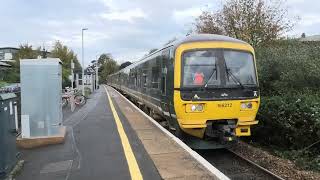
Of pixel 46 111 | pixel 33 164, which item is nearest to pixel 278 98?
pixel 46 111

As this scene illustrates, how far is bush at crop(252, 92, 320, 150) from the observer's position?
11375mm

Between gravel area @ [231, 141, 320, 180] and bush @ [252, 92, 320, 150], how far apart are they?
3.11 feet

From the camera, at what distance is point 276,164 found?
10.7 m

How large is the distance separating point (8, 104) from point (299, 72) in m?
9.13

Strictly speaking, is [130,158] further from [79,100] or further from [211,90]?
[79,100]

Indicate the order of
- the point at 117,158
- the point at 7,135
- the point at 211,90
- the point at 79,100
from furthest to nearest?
the point at 79,100 → the point at 211,90 → the point at 117,158 → the point at 7,135

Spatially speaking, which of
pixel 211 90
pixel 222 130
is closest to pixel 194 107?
pixel 211 90

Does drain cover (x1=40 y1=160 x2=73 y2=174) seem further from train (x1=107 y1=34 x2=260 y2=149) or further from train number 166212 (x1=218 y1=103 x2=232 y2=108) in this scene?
train number 166212 (x1=218 y1=103 x2=232 y2=108)

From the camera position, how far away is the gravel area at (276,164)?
32.0 ft

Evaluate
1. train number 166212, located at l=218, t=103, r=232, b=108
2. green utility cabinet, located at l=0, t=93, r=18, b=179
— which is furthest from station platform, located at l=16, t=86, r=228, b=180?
train number 166212, located at l=218, t=103, r=232, b=108

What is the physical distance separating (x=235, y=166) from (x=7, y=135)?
5.53 metres

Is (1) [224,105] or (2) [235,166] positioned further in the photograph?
(1) [224,105]

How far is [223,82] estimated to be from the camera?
1139cm

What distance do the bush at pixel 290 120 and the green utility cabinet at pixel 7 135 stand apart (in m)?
6.80
